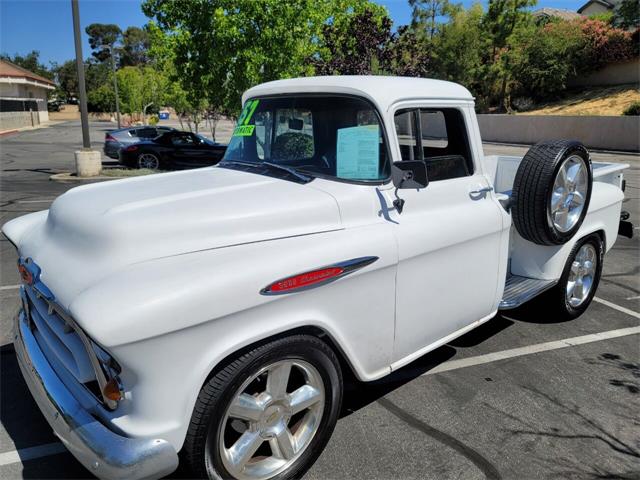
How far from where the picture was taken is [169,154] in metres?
16.9

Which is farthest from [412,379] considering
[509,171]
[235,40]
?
[235,40]

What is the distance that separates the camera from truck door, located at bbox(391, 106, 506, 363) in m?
3.08

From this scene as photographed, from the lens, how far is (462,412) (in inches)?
134

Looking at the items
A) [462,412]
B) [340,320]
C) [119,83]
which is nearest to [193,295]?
[340,320]

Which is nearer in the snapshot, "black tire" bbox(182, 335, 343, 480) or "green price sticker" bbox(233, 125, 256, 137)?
"black tire" bbox(182, 335, 343, 480)

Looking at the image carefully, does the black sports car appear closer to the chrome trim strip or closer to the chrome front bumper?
the chrome trim strip

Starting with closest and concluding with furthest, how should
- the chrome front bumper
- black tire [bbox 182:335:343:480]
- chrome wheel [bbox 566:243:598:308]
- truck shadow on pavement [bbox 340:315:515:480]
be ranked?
the chrome front bumper
black tire [bbox 182:335:343:480]
truck shadow on pavement [bbox 340:315:515:480]
chrome wheel [bbox 566:243:598:308]

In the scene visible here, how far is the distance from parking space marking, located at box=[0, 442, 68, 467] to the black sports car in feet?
46.7

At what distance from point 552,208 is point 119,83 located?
60.8 m

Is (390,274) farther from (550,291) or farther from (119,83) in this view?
(119,83)

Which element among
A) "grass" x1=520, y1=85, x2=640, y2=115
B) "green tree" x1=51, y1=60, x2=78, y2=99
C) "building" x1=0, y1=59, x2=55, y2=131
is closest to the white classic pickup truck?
"grass" x1=520, y1=85, x2=640, y2=115

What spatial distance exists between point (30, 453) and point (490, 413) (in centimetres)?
284

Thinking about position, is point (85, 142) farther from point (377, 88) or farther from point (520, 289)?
point (520, 289)

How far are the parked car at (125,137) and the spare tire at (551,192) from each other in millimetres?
16144
